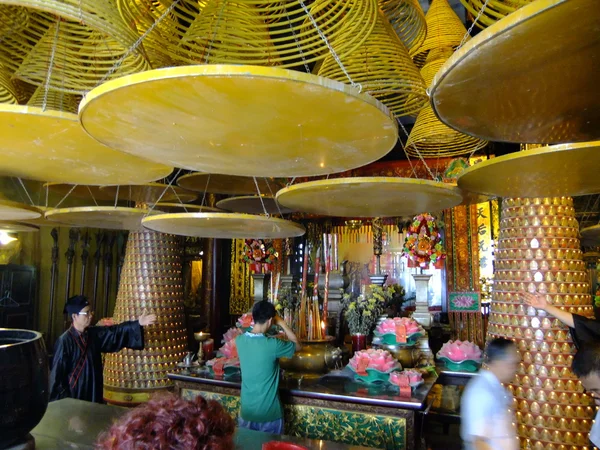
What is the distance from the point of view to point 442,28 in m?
3.83

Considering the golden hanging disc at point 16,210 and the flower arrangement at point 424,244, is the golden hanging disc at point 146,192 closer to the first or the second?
the golden hanging disc at point 16,210

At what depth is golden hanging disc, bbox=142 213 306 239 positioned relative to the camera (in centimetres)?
237

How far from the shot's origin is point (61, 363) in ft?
9.40

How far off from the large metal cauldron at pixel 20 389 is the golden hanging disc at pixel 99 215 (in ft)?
4.95

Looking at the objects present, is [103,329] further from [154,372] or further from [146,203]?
[146,203]

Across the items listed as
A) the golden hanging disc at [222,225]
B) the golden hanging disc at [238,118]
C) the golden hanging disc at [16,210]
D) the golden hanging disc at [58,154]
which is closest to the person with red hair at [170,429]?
the golden hanging disc at [238,118]

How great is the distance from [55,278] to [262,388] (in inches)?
209

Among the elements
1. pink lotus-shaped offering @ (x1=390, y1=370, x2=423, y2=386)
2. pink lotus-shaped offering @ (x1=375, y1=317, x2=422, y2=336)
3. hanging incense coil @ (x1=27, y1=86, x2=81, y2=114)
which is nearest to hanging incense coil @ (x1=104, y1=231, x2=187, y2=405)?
hanging incense coil @ (x1=27, y1=86, x2=81, y2=114)

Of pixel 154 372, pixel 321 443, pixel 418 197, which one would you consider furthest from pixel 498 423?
pixel 154 372

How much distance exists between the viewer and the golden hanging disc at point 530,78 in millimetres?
678

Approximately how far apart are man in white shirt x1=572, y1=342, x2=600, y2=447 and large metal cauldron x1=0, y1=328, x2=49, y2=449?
2148mm

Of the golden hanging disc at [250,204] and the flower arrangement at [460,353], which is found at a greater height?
the golden hanging disc at [250,204]

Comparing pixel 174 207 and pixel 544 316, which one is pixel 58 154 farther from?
pixel 174 207

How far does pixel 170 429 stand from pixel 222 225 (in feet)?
6.34
